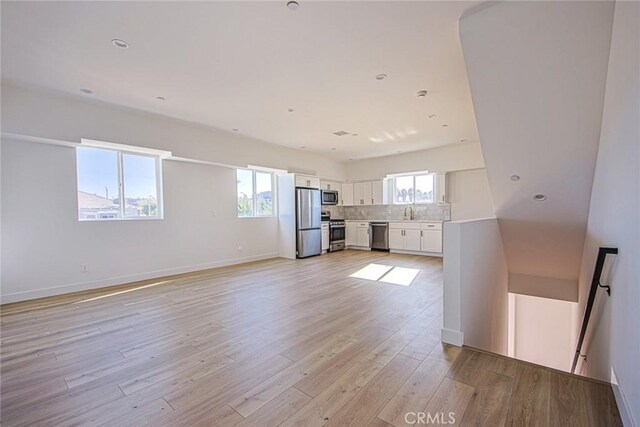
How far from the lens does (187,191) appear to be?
5.63 m


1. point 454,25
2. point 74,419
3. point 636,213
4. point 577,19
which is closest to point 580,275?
point 636,213

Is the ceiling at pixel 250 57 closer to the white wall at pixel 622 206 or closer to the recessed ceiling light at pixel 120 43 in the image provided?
the recessed ceiling light at pixel 120 43

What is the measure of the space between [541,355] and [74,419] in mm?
6866

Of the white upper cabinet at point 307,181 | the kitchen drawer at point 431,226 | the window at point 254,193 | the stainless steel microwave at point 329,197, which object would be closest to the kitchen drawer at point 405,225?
the kitchen drawer at point 431,226

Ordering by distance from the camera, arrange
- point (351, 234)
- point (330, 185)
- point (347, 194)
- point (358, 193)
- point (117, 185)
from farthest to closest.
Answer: point (347, 194) → point (358, 193) → point (351, 234) → point (330, 185) → point (117, 185)

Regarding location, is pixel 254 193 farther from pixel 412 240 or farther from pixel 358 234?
pixel 412 240

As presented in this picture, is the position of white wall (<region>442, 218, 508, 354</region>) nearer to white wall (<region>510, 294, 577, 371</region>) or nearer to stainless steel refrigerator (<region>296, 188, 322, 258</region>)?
white wall (<region>510, 294, 577, 371</region>)

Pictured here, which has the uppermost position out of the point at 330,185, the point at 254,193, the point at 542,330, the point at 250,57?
the point at 250,57

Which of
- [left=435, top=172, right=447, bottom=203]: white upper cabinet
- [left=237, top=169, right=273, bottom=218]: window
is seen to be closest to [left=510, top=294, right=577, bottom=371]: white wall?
[left=435, top=172, right=447, bottom=203]: white upper cabinet

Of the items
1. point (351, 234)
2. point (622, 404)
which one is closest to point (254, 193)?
point (351, 234)

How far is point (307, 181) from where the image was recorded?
7.54 metres

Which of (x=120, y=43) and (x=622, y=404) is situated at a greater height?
(x=120, y=43)

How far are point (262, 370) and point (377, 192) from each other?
7.11 m

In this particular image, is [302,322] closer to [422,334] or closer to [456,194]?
[422,334]
